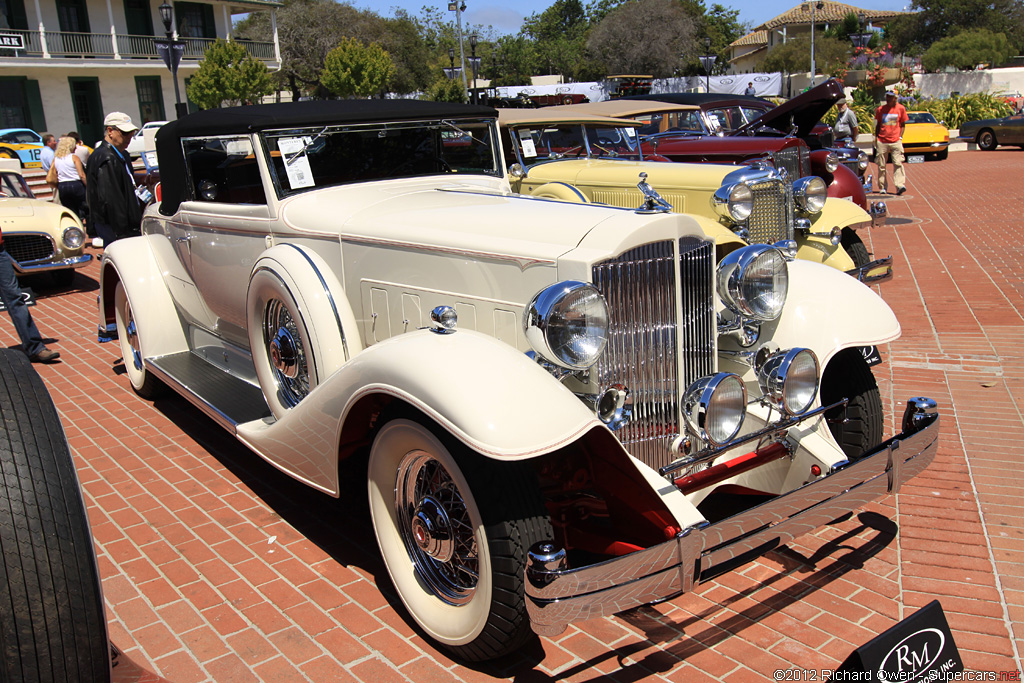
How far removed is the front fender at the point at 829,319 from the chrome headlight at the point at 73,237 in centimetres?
786

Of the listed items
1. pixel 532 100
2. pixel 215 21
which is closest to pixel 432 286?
Result: pixel 532 100

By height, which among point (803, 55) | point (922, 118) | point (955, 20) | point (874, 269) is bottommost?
point (874, 269)

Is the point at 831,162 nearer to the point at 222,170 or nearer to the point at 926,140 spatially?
the point at 222,170

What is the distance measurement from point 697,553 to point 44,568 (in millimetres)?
1604

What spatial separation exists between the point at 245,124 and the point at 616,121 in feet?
16.4

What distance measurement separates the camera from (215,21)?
104 feet

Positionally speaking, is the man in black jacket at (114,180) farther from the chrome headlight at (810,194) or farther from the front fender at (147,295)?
the chrome headlight at (810,194)

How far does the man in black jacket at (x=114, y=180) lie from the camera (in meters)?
6.59

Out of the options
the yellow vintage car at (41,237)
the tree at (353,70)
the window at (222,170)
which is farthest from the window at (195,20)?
the window at (222,170)

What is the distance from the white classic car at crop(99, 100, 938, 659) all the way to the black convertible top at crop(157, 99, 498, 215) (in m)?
0.02

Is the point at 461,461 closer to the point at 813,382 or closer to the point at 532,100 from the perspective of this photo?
the point at 813,382

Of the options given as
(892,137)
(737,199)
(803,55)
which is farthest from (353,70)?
(737,199)

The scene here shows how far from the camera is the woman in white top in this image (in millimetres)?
10688

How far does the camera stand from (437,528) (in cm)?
253
